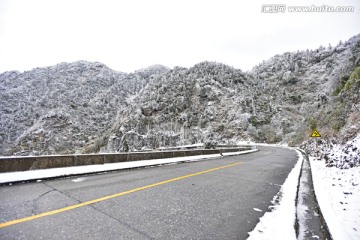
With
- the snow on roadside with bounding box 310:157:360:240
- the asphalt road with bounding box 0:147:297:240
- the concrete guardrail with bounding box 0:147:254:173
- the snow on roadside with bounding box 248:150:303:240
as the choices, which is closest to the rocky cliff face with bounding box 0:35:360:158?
the concrete guardrail with bounding box 0:147:254:173

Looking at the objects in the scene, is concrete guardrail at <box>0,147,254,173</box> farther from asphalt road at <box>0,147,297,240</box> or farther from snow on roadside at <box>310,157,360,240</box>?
snow on roadside at <box>310,157,360,240</box>

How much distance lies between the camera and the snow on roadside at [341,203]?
9.64 feet

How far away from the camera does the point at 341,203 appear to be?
4164 mm

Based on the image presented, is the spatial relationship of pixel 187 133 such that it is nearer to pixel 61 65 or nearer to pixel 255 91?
pixel 255 91

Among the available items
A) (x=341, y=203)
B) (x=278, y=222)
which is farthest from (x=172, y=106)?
(x=278, y=222)

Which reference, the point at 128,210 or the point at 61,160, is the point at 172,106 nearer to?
the point at 61,160

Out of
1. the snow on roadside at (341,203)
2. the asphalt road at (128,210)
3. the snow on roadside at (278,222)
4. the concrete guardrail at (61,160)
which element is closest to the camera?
the asphalt road at (128,210)

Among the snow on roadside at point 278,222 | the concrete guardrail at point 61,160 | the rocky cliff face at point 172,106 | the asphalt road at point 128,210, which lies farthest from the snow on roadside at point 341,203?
the rocky cliff face at point 172,106

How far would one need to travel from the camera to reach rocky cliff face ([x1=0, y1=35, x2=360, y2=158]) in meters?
73.2

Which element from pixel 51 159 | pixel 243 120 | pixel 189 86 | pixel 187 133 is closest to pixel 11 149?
pixel 187 133

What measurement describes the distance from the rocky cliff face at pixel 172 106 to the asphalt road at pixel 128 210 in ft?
151

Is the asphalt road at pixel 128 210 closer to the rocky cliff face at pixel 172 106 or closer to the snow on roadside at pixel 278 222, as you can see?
the snow on roadside at pixel 278 222

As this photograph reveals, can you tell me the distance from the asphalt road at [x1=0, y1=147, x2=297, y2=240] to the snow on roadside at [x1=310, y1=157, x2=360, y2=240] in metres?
1.08

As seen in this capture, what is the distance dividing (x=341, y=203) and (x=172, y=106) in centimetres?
8422
